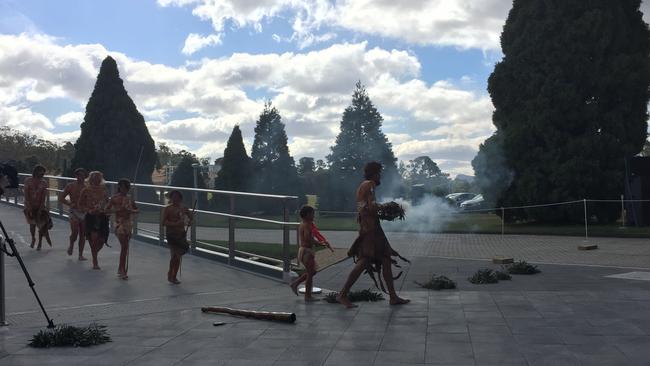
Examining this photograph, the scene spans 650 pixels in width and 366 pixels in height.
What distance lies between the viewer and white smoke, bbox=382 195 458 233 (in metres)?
25.0

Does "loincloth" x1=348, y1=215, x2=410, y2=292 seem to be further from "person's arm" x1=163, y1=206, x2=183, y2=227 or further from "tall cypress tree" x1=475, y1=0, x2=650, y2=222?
"tall cypress tree" x1=475, y1=0, x2=650, y2=222

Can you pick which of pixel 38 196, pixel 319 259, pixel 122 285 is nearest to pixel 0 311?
pixel 122 285

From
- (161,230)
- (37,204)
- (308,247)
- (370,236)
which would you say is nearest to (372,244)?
(370,236)

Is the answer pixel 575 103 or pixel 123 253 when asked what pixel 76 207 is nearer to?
pixel 123 253

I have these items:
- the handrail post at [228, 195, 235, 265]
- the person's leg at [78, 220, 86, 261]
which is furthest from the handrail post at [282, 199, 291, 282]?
the person's leg at [78, 220, 86, 261]

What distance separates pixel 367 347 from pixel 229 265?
5.91 m

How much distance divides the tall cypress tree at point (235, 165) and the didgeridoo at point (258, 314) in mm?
27699

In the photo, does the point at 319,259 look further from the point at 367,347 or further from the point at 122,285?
the point at 367,347

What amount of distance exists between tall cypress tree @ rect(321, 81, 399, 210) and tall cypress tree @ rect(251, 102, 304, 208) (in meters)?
2.38

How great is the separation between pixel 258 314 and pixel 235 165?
28369 millimetres

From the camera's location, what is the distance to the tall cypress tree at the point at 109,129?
33.7m

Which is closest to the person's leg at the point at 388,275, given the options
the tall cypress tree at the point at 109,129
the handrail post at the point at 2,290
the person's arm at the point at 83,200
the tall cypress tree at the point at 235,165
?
the handrail post at the point at 2,290

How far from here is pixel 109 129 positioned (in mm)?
33906

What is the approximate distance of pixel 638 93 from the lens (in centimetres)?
2464
